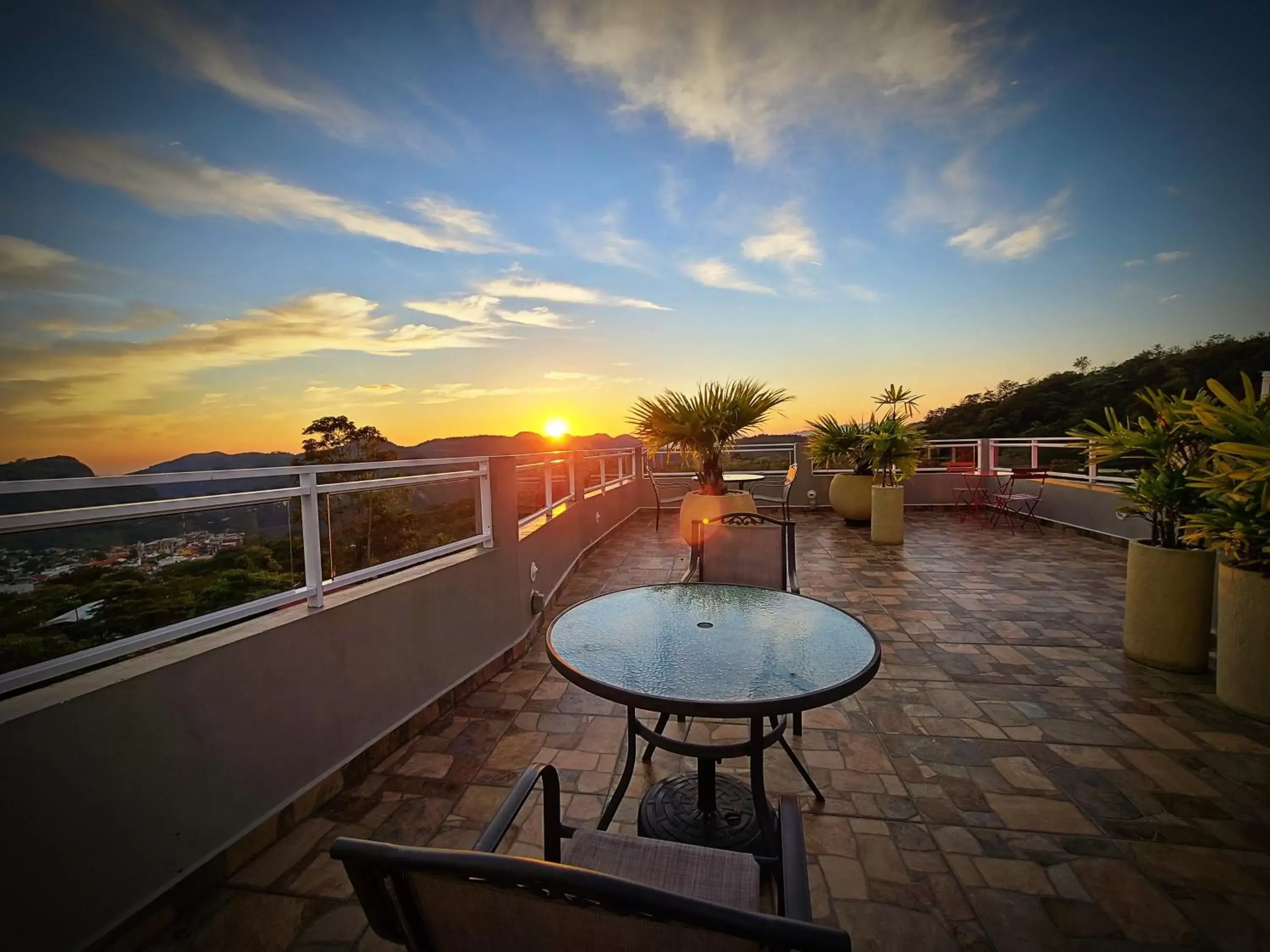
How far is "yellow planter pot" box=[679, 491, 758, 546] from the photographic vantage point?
211 inches

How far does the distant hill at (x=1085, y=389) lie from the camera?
689 inches

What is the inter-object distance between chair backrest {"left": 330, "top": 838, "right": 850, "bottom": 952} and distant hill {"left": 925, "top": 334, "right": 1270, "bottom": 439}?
60.8 feet

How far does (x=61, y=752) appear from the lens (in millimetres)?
1317

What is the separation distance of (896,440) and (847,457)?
1.94 meters

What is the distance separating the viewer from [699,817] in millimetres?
1777

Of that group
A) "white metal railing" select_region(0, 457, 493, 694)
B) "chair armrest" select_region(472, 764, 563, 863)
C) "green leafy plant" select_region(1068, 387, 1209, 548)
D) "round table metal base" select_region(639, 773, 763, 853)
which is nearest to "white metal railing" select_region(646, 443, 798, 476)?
"green leafy plant" select_region(1068, 387, 1209, 548)

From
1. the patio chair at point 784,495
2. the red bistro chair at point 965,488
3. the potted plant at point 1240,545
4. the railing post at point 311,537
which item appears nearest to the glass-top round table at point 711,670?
the railing post at point 311,537

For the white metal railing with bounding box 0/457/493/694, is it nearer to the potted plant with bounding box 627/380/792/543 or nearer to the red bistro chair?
the potted plant with bounding box 627/380/792/543

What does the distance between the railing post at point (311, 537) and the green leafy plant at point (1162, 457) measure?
418cm

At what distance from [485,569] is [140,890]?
1870 mm

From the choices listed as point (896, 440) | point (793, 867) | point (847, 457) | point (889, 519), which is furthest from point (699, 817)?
point (847, 457)

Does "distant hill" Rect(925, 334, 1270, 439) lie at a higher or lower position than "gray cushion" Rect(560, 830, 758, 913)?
higher

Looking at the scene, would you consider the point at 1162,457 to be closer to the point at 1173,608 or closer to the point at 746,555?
the point at 1173,608

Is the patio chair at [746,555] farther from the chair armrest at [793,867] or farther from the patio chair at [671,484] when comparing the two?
the patio chair at [671,484]
